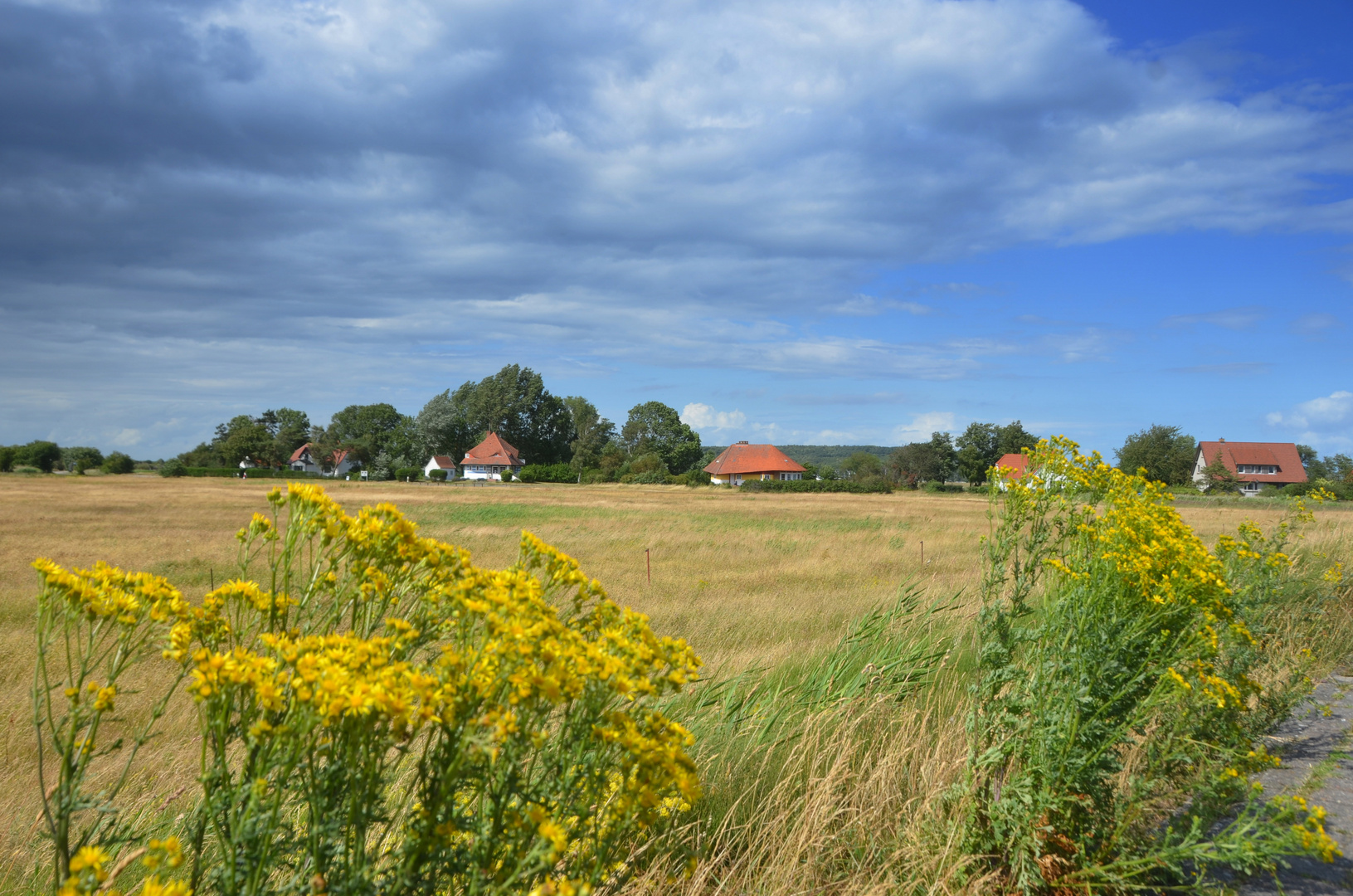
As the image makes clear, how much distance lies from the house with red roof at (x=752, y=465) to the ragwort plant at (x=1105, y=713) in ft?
297

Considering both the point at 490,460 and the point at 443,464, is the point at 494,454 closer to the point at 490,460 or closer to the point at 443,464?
the point at 490,460

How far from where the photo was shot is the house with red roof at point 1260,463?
272 feet

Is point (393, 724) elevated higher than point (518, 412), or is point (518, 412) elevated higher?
point (518, 412)

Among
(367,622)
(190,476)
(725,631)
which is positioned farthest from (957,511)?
(190,476)

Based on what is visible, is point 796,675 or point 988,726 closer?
point 988,726

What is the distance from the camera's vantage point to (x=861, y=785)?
359 cm

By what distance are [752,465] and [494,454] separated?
3245 centimetres

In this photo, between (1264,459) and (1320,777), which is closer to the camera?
(1320,777)

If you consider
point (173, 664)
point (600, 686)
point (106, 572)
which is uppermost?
point (106, 572)

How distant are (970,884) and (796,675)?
7.98 ft

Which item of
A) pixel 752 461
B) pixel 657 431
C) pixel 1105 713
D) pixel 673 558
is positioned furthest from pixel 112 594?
pixel 657 431

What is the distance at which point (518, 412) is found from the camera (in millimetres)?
100625

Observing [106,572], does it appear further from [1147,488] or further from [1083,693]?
[1147,488]

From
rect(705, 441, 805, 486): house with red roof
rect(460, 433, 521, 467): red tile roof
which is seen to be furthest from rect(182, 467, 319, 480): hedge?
rect(705, 441, 805, 486): house with red roof
